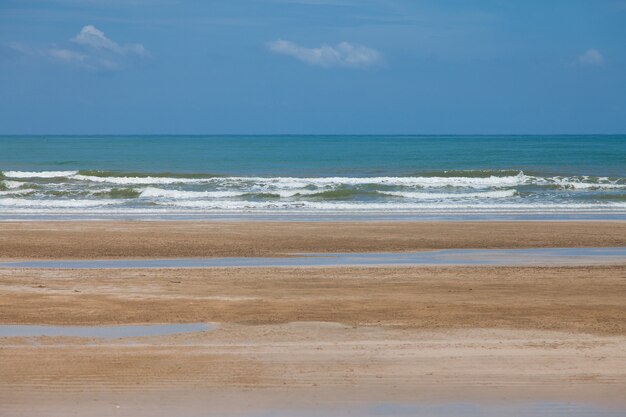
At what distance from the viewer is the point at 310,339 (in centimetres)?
1004

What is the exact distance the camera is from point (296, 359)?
30.0 ft

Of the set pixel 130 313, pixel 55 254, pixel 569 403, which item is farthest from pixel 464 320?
pixel 55 254

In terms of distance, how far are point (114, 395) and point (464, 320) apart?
4.90 m

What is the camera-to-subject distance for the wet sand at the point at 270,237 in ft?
59.2

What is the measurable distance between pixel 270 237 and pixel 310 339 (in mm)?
10091

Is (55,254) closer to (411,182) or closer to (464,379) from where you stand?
(464,379)

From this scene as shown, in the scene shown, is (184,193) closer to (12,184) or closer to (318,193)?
(318,193)

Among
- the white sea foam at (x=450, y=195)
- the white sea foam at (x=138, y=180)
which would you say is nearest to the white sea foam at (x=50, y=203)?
the white sea foam at (x=138, y=180)

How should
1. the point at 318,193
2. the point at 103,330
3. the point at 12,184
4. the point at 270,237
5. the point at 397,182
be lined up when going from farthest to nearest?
1. the point at 397,182
2. the point at 12,184
3. the point at 318,193
4. the point at 270,237
5. the point at 103,330

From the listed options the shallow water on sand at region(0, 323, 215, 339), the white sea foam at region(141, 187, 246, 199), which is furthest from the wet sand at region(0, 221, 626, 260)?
the white sea foam at region(141, 187, 246, 199)

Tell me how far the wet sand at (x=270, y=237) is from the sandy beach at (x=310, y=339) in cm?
25

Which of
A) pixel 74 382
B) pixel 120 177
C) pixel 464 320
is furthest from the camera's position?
pixel 120 177

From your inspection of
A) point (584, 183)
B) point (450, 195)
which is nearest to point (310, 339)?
point (450, 195)

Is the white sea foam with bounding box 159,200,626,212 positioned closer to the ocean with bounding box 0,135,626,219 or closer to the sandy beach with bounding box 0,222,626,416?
the ocean with bounding box 0,135,626,219
